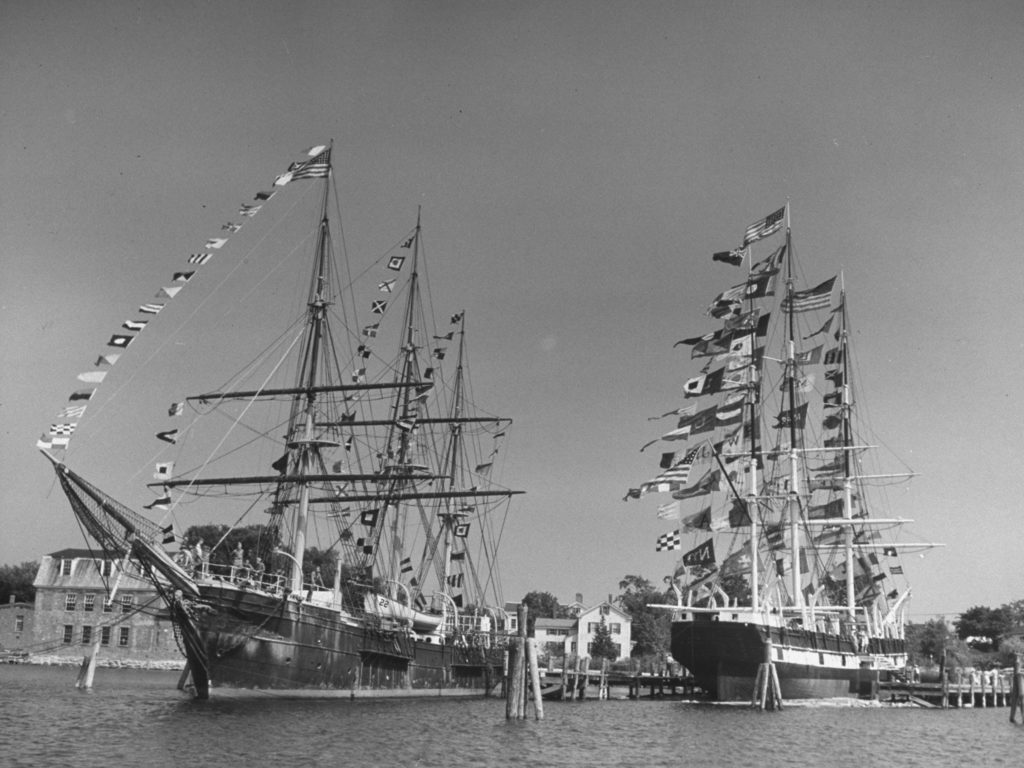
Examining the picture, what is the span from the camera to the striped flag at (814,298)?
216ft

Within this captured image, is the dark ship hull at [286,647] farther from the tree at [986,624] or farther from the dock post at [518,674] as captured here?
the tree at [986,624]

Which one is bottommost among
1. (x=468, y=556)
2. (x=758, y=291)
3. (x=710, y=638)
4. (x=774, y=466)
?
(x=710, y=638)

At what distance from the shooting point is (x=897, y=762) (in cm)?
3559

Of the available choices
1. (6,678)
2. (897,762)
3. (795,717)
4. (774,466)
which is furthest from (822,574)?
(6,678)

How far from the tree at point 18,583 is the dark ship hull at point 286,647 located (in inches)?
2872

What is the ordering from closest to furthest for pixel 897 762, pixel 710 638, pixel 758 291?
pixel 897 762 → pixel 710 638 → pixel 758 291

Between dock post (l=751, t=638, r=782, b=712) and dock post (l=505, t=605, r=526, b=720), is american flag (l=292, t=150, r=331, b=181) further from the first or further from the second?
dock post (l=751, t=638, r=782, b=712)

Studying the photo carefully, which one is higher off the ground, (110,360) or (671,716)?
(110,360)

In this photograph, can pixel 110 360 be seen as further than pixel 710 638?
No

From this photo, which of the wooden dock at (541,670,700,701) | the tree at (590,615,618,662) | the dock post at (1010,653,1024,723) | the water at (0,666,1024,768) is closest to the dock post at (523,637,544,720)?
the water at (0,666,1024,768)

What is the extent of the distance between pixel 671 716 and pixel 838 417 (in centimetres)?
4219

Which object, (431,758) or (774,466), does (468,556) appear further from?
(431,758)

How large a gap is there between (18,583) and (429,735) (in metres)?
92.8

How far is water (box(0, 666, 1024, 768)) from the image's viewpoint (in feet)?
98.6
